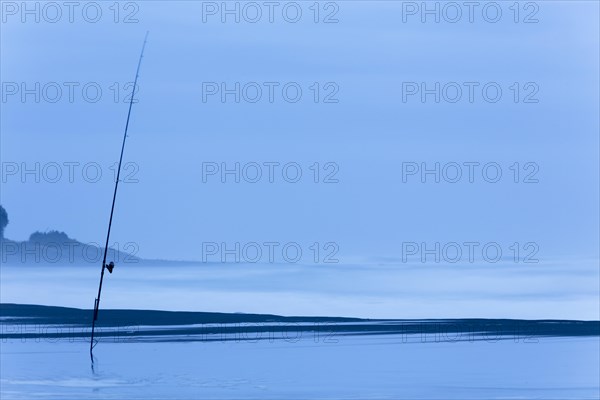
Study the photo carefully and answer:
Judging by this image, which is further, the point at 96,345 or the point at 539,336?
the point at 539,336

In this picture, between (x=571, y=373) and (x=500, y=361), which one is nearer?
(x=571, y=373)

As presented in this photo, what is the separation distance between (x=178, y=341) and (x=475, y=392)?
7.33 m

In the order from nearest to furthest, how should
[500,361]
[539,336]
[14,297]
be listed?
1. [500,361]
2. [539,336]
3. [14,297]

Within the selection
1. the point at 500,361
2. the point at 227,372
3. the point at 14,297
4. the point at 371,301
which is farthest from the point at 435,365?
the point at 14,297

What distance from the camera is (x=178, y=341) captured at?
87.1ft

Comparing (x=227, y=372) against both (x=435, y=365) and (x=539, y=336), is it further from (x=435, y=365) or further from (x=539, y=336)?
(x=539, y=336)

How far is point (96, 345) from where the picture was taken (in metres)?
25.8

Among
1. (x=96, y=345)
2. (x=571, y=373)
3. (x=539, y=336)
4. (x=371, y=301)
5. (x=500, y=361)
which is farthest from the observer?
(x=371, y=301)

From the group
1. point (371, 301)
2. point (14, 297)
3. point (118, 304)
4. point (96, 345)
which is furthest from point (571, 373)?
point (14, 297)

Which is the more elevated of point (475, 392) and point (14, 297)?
point (14, 297)

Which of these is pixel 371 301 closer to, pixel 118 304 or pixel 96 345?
pixel 118 304

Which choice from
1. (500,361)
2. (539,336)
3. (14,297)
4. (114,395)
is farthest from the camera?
(14,297)

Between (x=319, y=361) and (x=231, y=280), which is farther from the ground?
(x=231, y=280)

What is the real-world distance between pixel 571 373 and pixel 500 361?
5.59 feet
